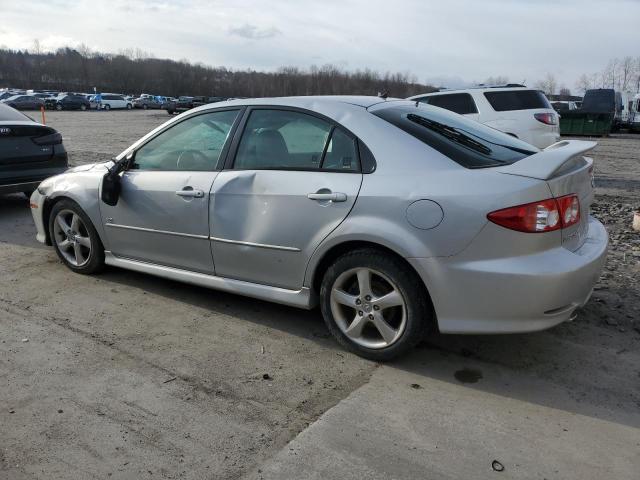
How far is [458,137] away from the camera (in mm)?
3592

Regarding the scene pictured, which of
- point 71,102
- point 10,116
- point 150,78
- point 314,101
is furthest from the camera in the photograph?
point 150,78

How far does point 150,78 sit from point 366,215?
127581 millimetres

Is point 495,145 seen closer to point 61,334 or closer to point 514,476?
point 514,476

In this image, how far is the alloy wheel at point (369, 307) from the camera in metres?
3.33

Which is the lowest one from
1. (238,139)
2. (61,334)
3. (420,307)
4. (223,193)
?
(61,334)

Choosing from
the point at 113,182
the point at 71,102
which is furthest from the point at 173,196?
the point at 71,102

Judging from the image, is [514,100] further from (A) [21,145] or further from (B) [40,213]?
(B) [40,213]

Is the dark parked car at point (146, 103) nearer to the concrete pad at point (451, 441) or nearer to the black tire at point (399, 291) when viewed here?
the black tire at point (399, 291)

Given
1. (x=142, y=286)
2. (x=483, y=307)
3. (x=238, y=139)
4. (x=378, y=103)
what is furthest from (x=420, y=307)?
(x=142, y=286)

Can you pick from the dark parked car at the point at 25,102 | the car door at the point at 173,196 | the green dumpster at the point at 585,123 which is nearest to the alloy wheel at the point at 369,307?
the car door at the point at 173,196

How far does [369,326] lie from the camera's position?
3570 millimetres

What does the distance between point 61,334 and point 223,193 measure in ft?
4.91

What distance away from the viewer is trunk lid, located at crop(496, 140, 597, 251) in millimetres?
3070

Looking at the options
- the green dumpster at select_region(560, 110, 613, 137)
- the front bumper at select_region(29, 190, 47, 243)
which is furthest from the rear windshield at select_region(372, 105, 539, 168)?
the green dumpster at select_region(560, 110, 613, 137)
